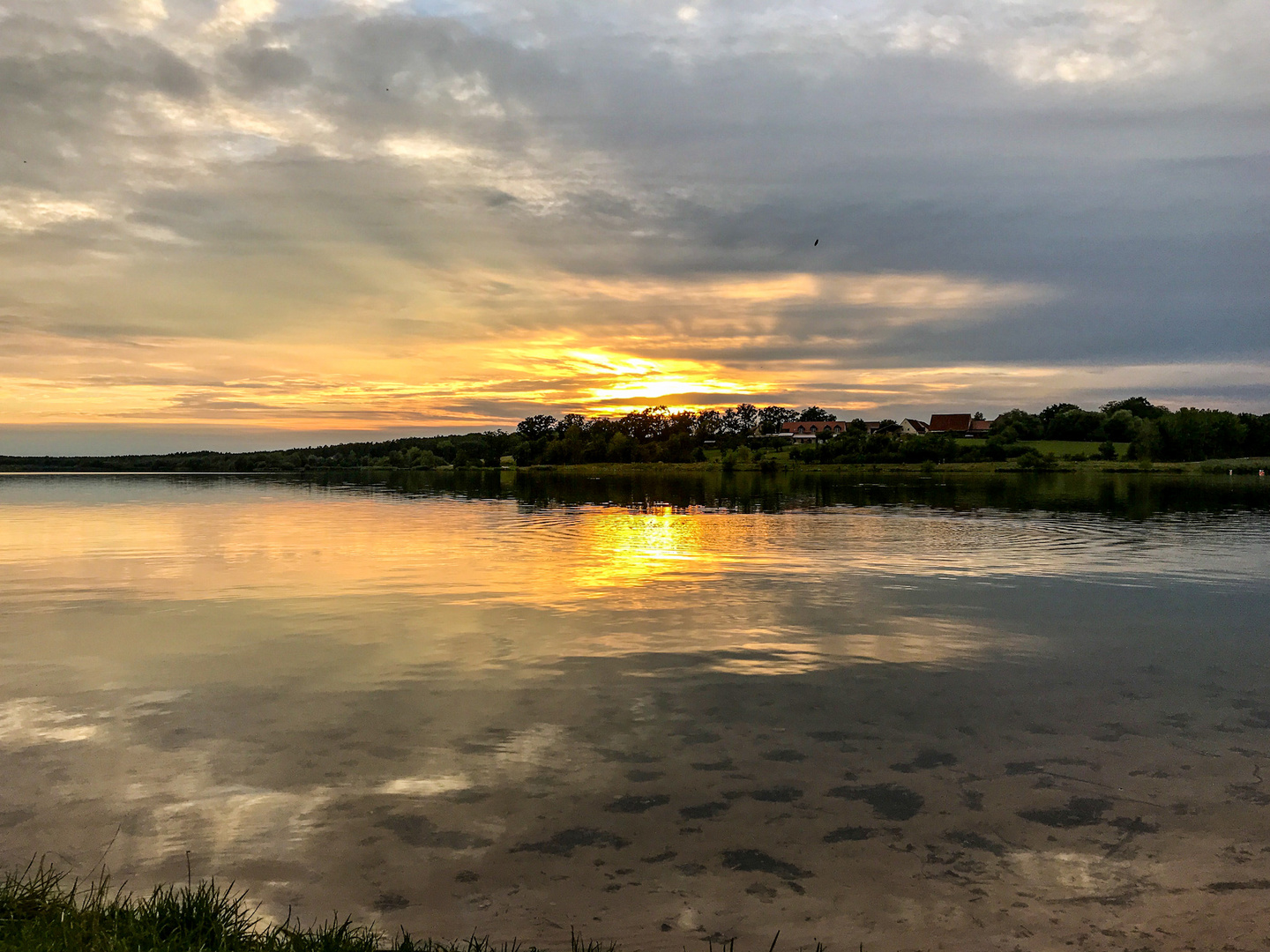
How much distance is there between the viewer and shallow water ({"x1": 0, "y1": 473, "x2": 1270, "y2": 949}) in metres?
8.27

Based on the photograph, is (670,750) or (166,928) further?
(670,750)

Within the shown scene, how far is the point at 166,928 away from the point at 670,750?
6.87m

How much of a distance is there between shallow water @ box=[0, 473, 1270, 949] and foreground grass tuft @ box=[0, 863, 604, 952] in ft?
1.55

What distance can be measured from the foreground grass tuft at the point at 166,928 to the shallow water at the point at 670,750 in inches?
18.6

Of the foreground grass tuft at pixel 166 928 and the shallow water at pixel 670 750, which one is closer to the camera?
the foreground grass tuft at pixel 166 928

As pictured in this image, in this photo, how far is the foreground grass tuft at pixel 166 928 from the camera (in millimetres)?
6602

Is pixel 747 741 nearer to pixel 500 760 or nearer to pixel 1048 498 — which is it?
pixel 500 760

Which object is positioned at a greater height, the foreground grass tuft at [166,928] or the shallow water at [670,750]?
the foreground grass tuft at [166,928]

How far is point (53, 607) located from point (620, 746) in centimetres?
2061

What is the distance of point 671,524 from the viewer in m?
53.0

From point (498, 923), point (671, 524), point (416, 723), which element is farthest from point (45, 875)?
point (671, 524)

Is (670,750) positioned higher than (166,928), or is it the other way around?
(166,928)

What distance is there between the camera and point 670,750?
12.2 m

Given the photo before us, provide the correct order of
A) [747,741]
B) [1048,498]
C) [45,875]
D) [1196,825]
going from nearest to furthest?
[45,875] < [1196,825] < [747,741] < [1048,498]
